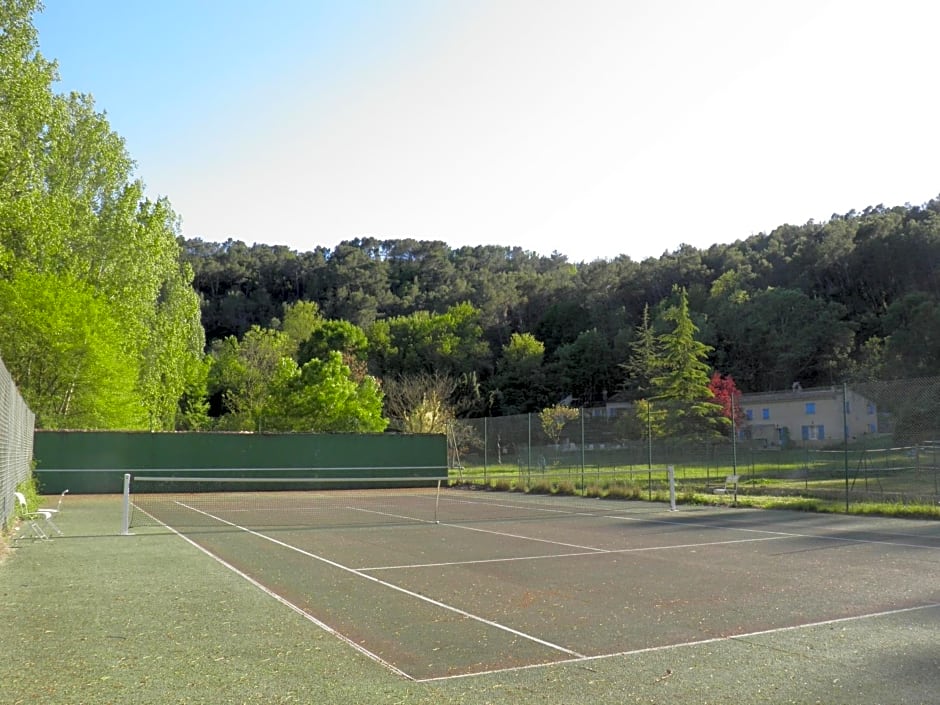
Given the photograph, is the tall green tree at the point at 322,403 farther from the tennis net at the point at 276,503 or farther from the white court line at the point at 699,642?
the white court line at the point at 699,642

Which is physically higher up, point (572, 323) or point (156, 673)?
point (572, 323)

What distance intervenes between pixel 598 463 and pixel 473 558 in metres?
15.7

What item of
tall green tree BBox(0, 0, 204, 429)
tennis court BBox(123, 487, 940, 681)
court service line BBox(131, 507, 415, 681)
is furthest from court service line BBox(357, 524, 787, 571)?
tall green tree BBox(0, 0, 204, 429)

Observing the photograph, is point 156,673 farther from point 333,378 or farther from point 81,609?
point 333,378

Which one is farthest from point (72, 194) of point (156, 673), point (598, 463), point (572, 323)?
point (572, 323)

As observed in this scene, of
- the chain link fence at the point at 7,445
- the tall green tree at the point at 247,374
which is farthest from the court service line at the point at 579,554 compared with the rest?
the tall green tree at the point at 247,374

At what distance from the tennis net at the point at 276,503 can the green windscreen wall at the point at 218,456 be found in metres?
0.61

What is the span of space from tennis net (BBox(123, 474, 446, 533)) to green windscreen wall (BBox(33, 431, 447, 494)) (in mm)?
611

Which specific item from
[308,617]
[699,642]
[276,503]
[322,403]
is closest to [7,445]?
[308,617]

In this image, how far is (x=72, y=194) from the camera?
107ft

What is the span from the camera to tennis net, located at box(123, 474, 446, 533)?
18.3m

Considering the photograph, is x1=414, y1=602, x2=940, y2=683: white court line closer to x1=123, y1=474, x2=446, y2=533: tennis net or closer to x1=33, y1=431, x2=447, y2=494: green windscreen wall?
x1=123, y1=474, x2=446, y2=533: tennis net

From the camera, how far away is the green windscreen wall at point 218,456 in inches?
1134

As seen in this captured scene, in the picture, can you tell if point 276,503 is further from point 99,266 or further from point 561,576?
point 561,576
